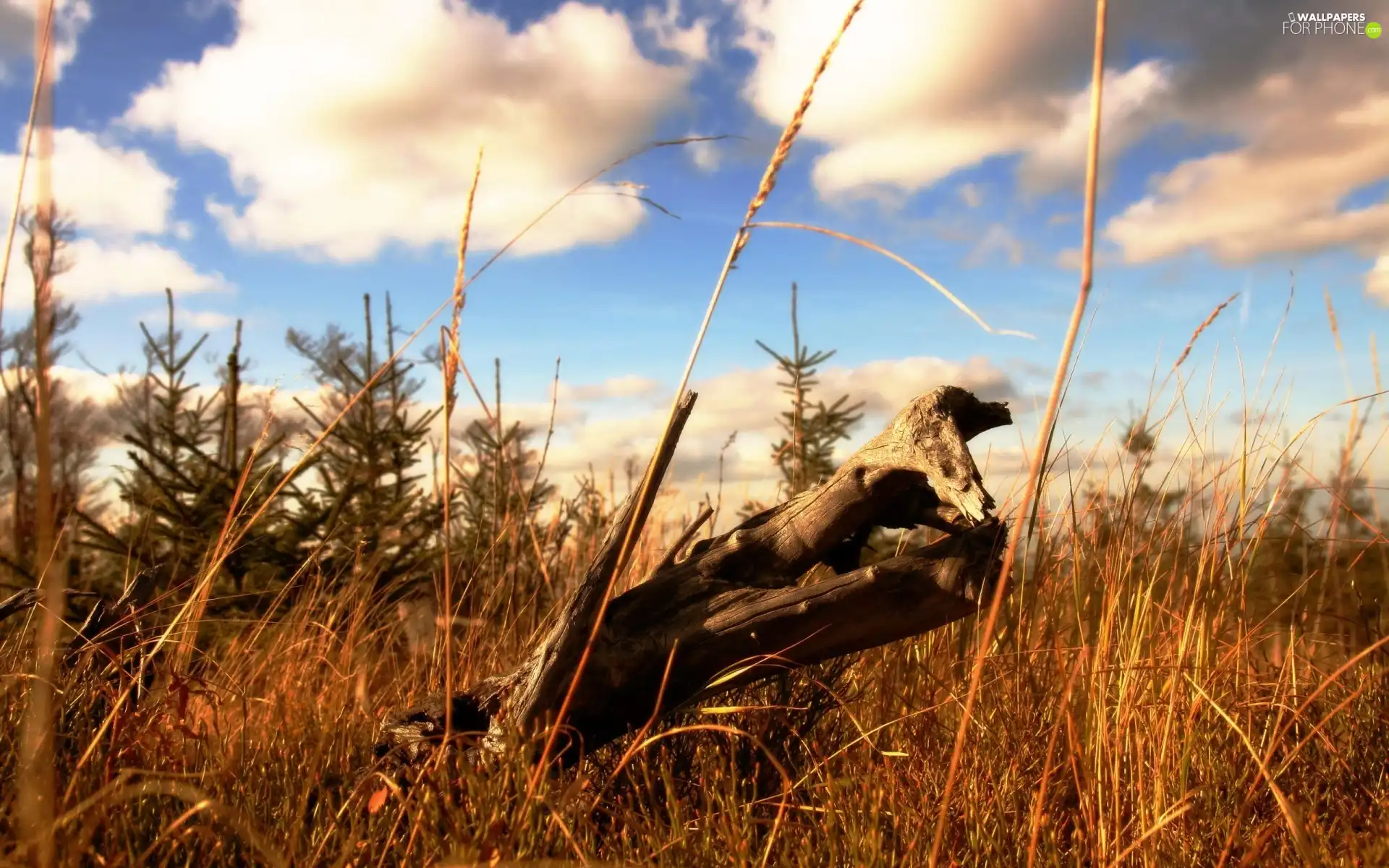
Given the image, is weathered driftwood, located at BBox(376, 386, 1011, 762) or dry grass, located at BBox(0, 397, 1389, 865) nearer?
dry grass, located at BBox(0, 397, 1389, 865)

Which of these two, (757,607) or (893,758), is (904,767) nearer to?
(893,758)

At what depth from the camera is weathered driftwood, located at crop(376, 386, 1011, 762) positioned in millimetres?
2174

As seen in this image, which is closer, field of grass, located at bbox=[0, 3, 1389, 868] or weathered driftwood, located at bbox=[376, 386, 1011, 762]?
field of grass, located at bbox=[0, 3, 1389, 868]

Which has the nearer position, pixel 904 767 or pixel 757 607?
pixel 757 607

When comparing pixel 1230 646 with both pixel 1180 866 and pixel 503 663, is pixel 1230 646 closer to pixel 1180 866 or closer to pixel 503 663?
pixel 1180 866

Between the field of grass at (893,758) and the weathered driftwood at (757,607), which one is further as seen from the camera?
the weathered driftwood at (757,607)

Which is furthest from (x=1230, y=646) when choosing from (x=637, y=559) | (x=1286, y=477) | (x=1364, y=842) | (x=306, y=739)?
(x=306, y=739)

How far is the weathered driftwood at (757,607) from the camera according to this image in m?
2.17

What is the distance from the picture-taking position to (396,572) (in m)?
6.28

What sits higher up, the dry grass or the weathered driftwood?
the weathered driftwood

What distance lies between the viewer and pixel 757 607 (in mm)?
2230

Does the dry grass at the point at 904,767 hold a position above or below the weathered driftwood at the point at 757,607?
below

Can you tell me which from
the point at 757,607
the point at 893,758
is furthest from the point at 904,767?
the point at 757,607

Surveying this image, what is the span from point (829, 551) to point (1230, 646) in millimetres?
1315
